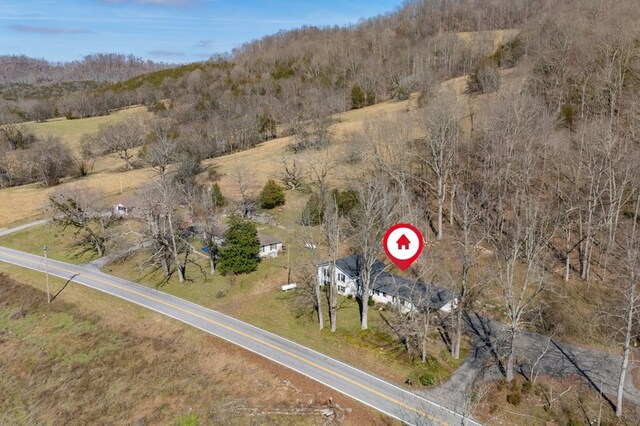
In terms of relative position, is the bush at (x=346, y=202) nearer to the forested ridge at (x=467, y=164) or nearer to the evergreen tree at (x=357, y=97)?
the forested ridge at (x=467, y=164)

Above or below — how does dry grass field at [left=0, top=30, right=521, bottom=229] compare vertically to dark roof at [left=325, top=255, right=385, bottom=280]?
above

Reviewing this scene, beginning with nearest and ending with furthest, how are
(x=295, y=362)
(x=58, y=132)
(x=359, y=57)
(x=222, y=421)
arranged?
1. (x=222, y=421)
2. (x=295, y=362)
3. (x=58, y=132)
4. (x=359, y=57)

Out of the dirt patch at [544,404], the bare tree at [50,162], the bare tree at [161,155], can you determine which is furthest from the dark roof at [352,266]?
the bare tree at [50,162]

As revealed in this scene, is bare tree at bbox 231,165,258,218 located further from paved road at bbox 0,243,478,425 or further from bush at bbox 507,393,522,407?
bush at bbox 507,393,522,407

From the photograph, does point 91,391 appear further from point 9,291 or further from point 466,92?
point 466,92

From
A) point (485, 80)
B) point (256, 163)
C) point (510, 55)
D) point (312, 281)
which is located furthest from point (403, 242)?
point (510, 55)

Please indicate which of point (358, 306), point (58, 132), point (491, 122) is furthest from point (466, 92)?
point (58, 132)

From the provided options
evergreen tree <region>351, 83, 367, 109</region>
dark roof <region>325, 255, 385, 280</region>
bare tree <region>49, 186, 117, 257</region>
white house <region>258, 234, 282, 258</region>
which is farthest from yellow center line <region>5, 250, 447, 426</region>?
evergreen tree <region>351, 83, 367, 109</region>
